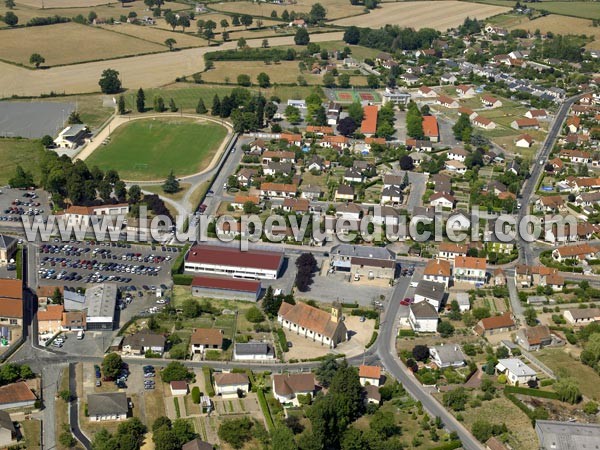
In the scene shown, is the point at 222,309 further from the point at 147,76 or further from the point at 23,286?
the point at 147,76

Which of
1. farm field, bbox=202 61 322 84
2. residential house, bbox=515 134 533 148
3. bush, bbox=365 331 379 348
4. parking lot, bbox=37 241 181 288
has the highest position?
farm field, bbox=202 61 322 84

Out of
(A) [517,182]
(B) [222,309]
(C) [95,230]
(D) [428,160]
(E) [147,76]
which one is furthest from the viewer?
(E) [147,76]

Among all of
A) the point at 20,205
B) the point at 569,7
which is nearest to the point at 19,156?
the point at 20,205

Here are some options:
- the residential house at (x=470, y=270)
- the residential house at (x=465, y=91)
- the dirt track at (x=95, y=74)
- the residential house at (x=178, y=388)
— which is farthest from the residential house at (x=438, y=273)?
the dirt track at (x=95, y=74)

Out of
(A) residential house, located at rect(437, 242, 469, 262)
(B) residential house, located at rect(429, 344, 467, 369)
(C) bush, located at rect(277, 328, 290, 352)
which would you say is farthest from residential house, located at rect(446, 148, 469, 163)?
(C) bush, located at rect(277, 328, 290, 352)

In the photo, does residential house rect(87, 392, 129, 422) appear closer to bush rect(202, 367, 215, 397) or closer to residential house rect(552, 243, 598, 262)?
bush rect(202, 367, 215, 397)

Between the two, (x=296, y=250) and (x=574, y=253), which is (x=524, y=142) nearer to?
(x=574, y=253)

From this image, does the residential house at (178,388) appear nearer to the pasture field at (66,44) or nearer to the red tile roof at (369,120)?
the red tile roof at (369,120)

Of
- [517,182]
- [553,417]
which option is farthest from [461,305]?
[517,182]
